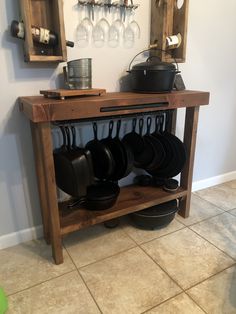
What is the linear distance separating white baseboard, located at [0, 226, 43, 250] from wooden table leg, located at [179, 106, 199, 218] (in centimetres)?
101

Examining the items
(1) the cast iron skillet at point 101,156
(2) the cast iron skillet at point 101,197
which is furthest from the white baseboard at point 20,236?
(1) the cast iron skillet at point 101,156

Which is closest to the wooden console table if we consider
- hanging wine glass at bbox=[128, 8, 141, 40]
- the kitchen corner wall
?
Answer: the kitchen corner wall

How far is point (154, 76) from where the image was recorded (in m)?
1.38

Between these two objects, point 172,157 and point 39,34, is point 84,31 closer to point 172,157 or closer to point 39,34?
point 39,34

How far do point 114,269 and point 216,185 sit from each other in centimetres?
142

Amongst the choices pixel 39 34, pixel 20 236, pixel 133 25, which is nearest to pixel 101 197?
pixel 20 236

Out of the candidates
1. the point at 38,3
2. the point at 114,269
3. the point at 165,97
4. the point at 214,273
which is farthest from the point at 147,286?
the point at 38,3

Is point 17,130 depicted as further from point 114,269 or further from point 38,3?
point 114,269

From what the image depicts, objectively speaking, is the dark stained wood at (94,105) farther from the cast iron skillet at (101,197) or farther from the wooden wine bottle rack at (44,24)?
the cast iron skillet at (101,197)

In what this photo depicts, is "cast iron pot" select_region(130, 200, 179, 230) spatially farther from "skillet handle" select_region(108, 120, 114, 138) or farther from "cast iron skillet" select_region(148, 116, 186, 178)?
"skillet handle" select_region(108, 120, 114, 138)

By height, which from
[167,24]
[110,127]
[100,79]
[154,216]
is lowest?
[154,216]

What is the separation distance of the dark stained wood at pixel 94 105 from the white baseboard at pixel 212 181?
→ 38.8 inches

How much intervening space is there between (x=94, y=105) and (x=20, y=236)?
0.99 m

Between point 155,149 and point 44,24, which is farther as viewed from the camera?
point 155,149
